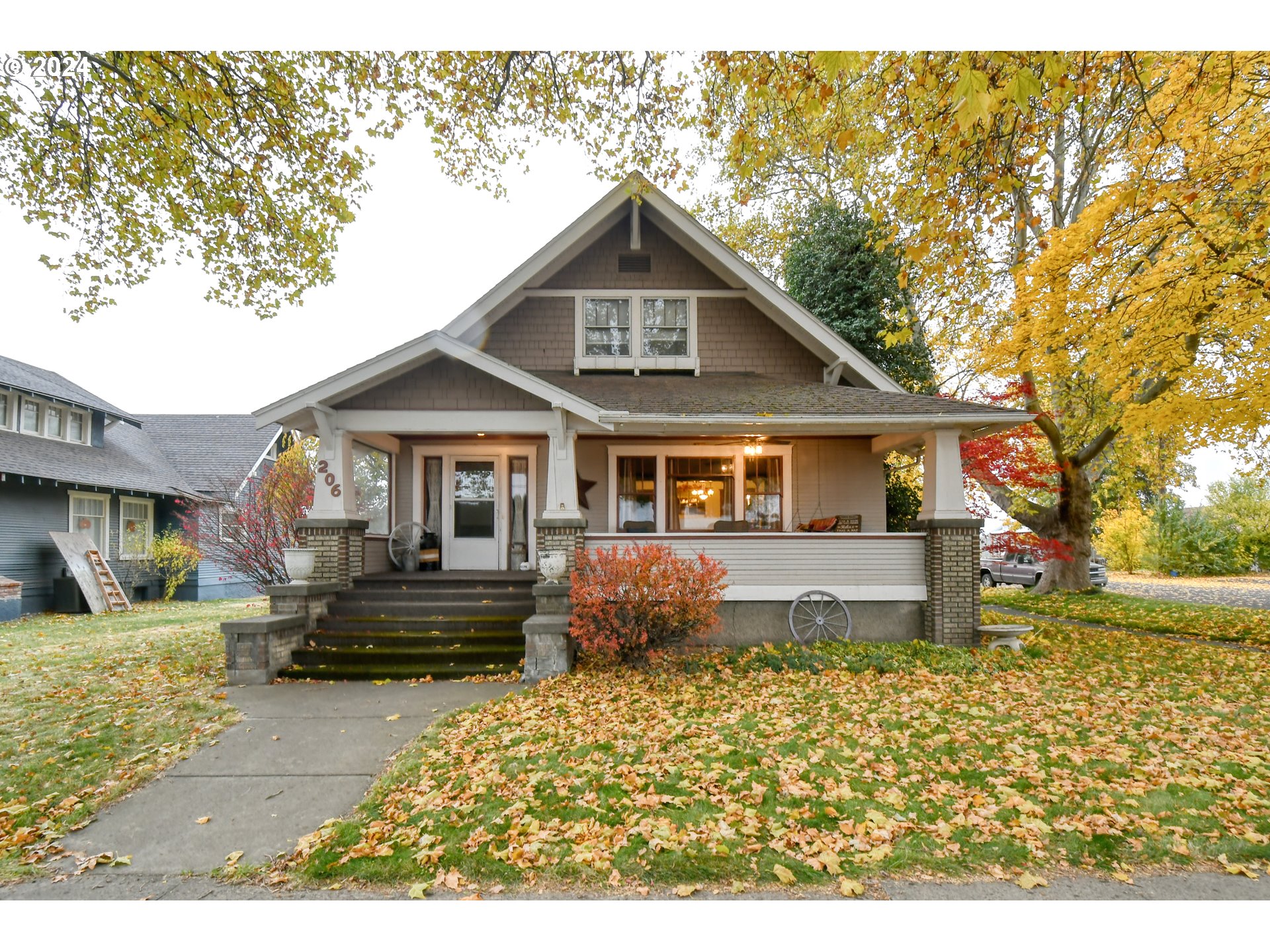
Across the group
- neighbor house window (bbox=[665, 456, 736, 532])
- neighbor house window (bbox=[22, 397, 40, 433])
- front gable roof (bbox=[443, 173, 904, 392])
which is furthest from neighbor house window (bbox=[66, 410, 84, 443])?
neighbor house window (bbox=[665, 456, 736, 532])

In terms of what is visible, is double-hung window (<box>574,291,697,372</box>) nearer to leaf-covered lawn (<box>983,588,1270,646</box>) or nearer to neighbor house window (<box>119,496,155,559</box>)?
leaf-covered lawn (<box>983,588,1270,646</box>)

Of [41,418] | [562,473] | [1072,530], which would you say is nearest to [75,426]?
[41,418]

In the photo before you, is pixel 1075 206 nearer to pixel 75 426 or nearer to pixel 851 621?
pixel 851 621

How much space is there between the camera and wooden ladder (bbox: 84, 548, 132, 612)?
16062 mm

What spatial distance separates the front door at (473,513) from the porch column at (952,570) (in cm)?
704

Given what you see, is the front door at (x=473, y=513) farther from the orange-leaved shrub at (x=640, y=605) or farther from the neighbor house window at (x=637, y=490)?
the orange-leaved shrub at (x=640, y=605)

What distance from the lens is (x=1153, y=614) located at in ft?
42.2

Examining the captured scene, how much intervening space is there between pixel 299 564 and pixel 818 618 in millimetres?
7386

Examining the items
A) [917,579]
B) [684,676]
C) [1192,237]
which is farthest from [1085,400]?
[684,676]

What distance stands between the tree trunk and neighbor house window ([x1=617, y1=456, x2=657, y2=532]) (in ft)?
36.6

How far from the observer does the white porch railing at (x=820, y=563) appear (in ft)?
29.8

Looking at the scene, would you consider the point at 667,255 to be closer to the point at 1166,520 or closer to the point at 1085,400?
the point at 1085,400

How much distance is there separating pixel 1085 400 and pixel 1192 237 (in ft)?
17.8

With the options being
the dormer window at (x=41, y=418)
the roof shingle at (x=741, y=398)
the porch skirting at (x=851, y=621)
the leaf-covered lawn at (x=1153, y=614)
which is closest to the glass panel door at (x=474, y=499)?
the roof shingle at (x=741, y=398)
